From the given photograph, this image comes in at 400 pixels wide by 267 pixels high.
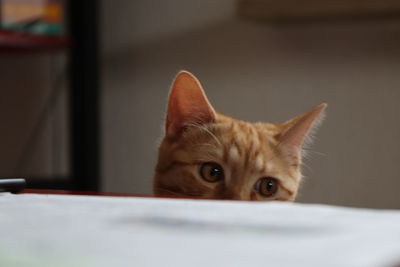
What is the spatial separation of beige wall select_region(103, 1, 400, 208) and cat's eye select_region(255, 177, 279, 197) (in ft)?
3.50

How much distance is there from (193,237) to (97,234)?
0.05 metres

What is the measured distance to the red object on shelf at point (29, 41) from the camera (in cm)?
239

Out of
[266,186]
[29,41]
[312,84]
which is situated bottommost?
[266,186]

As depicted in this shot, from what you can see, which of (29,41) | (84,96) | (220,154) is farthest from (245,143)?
(29,41)

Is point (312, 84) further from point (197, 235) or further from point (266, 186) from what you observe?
point (197, 235)

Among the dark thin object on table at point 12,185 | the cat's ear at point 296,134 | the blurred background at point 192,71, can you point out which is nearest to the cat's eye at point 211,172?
the cat's ear at point 296,134

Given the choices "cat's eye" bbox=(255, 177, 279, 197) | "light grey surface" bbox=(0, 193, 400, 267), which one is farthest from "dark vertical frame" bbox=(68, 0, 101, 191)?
"light grey surface" bbox=(0, 193, 400, 267)

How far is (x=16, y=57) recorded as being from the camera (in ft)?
9.29

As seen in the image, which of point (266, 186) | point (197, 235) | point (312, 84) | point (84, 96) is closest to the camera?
point (197, 235)

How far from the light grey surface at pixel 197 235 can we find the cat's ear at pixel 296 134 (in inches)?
23.0

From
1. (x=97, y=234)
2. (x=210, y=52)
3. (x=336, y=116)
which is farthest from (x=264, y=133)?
(x=210, y=52)

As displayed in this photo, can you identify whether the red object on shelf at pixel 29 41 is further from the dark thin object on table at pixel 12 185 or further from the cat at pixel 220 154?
the dark thin object on table at pixel 12 185

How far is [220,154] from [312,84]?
1.31 meters

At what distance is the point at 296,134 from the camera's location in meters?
1.08
